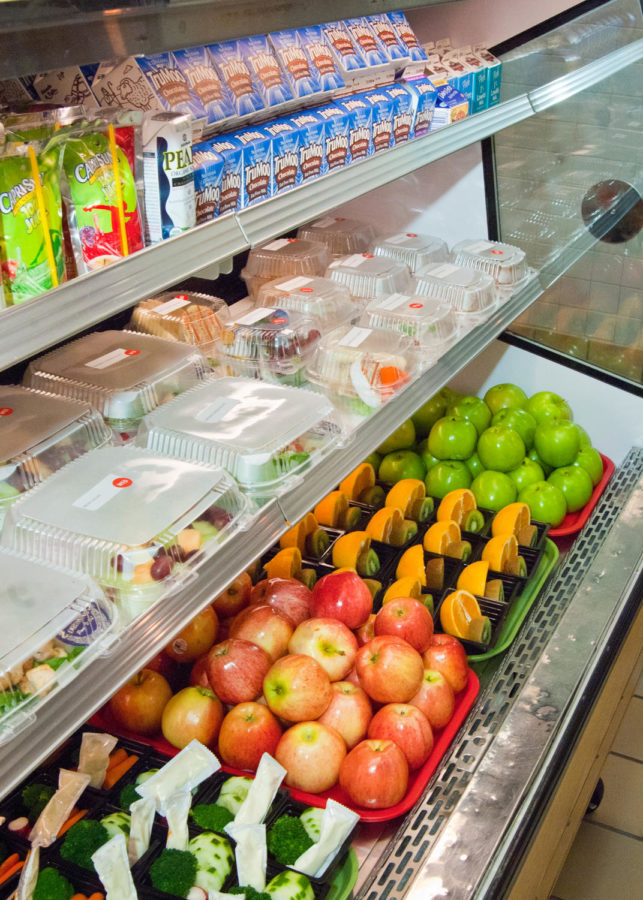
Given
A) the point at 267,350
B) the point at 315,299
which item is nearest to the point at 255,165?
the point at 267,350

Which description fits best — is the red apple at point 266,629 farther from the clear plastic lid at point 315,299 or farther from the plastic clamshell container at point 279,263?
the plastic clamshell container at point 279,263

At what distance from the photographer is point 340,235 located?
2367 millimetres

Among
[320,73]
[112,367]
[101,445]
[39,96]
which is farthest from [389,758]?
[320,73]

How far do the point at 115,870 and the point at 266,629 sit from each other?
1.98ft

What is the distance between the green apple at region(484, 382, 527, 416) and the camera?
259 centimetres

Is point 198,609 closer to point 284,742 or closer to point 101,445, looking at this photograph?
point 101,445

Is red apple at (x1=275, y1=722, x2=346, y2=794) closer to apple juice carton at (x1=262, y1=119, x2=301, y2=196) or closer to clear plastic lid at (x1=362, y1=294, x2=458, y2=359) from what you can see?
clear plastic lid at (x1=362, y1=294, x2=458, y2=359)

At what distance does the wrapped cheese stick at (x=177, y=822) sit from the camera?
1318mm

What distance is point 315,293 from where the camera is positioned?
194 cm

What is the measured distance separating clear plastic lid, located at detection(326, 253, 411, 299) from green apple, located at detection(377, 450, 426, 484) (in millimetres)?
505

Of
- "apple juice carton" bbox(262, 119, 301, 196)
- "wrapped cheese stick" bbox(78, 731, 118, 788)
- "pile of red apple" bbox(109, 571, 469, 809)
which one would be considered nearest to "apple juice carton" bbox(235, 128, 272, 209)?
"apple juice carton" bbox(262, 119, 301, 196)

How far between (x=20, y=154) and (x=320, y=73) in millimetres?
915

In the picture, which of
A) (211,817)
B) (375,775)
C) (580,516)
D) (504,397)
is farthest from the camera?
(504,397)

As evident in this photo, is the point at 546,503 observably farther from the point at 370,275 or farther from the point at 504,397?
the point at 370,275
